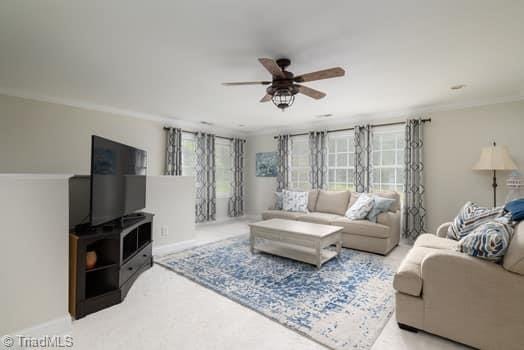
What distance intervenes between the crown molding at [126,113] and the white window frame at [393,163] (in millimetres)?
3511

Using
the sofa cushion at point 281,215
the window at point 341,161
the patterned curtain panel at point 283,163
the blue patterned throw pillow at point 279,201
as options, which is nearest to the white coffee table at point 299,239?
the sofa cushion at point 281,215

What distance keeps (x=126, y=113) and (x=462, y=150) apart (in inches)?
234

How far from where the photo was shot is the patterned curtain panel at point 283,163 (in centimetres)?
622

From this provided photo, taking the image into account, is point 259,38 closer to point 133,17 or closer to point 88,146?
point 133,17

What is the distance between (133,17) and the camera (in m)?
1.89

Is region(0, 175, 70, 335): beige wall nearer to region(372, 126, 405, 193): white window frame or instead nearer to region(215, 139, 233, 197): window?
region(215, 139, 233, 197): window

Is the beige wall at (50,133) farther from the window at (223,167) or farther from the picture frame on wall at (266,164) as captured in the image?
the picture frame on wall at (266,164)

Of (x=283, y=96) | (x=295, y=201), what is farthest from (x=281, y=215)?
(x=283, y=96)

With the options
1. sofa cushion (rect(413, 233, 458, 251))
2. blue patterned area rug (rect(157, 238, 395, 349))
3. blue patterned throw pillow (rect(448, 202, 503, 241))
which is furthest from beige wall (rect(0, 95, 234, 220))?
blue patterned throw pillow (rect(448, 202, 503, 241))

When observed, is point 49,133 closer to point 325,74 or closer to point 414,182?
point 325,74

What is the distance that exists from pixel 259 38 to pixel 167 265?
2995 millimetres

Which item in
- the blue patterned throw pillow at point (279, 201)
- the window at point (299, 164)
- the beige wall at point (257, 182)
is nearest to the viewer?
the blue patterned throw pillow at point (279, 201)

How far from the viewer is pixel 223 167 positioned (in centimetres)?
661

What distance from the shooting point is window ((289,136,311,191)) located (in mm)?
6082
